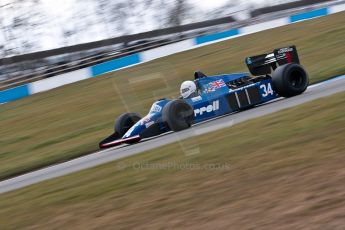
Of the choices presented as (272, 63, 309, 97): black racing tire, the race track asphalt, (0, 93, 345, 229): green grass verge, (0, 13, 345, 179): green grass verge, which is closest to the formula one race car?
(272, 63, 309, 97): black racing tire

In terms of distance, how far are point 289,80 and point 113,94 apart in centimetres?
982

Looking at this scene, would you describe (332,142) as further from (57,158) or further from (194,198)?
(57,158)

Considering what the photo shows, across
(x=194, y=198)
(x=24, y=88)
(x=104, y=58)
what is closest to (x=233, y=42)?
(x=104, y=58)

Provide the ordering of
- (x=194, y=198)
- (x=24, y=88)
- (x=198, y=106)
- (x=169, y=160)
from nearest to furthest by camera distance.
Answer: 1. (x=194, y=198)
2. (x=169, y=160)
3. (x=198, y=106)
4. (x=24, y=88)

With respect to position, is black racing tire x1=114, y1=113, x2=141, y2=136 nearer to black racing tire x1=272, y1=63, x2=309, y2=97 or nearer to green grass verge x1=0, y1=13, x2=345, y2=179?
green grass verge x1=0, y1=13, x2=345, y2=179

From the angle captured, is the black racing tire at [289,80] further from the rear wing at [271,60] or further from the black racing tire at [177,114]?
the black racing tire at [177,114]

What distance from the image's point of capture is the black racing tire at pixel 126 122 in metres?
11.2

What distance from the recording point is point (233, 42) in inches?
1033

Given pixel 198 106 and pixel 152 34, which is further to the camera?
pixel 152 34

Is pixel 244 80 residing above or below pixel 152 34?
below

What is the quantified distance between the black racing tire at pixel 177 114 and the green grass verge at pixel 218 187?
3.78 ft

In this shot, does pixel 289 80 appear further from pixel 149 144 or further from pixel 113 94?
pixel 113 94

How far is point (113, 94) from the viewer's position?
67.3ft

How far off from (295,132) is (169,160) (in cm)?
156
